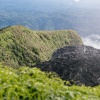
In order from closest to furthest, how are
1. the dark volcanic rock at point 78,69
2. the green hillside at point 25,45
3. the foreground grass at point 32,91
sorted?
the foreground grass at point 32,91, the dark volcanic rock at point 78,69, the green hillside at point 25,45

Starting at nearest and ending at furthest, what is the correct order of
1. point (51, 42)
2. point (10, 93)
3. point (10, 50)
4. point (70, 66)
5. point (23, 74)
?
point (10, 93)
point (23, 74)
point (70, 66)
point (10, 50)
point (51, 42)

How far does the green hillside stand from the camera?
2354 inches

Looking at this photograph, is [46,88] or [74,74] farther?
[74,74]

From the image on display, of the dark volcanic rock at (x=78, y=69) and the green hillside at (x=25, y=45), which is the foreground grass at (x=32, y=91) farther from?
the green hillside at (x=25, y=45)

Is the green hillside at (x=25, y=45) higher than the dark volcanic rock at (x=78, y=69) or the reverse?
higher

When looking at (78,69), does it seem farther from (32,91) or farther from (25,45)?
(25,45)

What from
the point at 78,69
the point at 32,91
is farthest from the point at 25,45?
the point at 32,91

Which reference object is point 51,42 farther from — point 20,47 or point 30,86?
point 30,86

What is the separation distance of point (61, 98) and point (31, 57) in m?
56.3

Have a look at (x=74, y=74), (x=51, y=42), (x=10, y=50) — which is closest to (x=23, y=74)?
(x=74, y=74)

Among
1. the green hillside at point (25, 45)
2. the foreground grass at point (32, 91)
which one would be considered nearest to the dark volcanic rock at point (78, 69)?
the green hillside at point (25, 45)

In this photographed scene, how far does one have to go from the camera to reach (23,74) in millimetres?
8664

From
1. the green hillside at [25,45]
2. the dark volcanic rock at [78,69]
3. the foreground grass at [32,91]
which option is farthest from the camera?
the green hillside at [25,45]

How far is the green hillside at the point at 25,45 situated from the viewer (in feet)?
196
